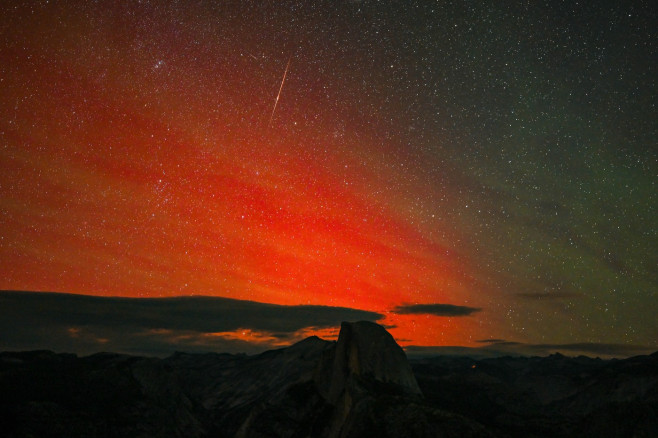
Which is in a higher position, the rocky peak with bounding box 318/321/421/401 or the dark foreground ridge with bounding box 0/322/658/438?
the rocky peak with bounding box 318/321/421/401

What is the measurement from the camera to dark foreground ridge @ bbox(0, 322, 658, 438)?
77.7 meters

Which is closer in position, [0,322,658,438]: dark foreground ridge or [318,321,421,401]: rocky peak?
[0,322,658,438]: dark foreground ridge

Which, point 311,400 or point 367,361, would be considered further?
point 311,400

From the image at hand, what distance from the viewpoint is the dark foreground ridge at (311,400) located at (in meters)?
77.7

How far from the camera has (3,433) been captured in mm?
81750

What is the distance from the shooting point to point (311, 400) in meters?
107

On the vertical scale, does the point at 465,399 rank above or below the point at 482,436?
below

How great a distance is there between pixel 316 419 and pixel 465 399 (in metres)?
61.7

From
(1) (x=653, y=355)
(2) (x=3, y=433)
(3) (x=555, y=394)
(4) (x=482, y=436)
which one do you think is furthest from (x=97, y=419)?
(1) (x=653, y=355)

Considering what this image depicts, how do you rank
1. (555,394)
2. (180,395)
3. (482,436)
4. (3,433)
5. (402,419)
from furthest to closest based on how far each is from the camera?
(555,394), (180,395), (3,433), (402,419), (482,436)

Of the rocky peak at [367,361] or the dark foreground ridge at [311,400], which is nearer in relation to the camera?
the dark foreground ridge at [311,400]

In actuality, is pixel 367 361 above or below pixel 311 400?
above

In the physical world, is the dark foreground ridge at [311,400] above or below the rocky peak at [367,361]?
below

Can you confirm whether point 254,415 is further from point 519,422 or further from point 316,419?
point 519,422
